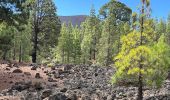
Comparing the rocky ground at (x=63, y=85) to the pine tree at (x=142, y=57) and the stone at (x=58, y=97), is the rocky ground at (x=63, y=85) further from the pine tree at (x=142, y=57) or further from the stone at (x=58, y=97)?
the pine tree at (x=142, y=57)

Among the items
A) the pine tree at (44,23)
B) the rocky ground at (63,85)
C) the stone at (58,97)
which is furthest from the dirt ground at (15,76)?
the pine tree at (44,23)

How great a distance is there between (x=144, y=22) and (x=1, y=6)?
14081 mm

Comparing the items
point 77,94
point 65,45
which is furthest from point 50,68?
point 65,45

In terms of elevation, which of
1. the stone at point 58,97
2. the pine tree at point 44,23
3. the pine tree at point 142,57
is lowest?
the stone at point 58,97

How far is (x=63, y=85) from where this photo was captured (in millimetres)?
34094

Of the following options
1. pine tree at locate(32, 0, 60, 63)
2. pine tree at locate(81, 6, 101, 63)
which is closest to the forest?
pine tree at locate(32, 0, 60, 63)

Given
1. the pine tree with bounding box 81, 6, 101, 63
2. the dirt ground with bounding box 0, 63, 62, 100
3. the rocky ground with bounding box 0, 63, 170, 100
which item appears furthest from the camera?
the pine tree with bounding box 81, 6, 101, 63

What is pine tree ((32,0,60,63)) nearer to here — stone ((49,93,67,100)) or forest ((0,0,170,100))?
forest ((0,0,170,100))

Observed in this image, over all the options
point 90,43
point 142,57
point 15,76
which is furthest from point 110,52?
point 142,57

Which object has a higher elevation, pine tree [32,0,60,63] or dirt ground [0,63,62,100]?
pine tree [32,0,60,63]

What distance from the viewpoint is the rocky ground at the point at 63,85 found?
27531mm

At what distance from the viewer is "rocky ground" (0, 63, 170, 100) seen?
27.5m

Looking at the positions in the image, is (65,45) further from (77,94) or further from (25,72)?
(77,94)

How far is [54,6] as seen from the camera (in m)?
56.7
